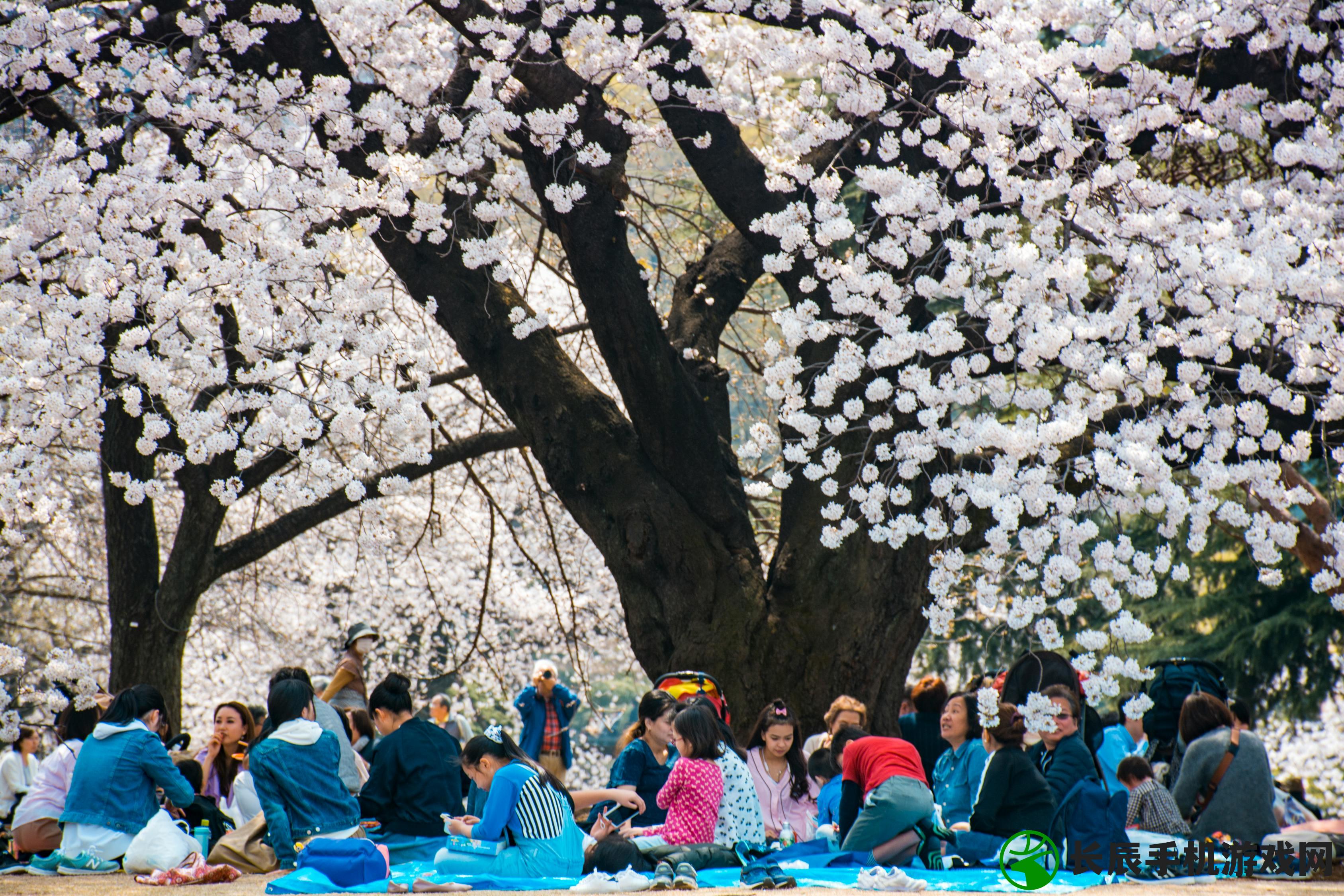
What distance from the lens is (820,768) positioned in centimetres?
628

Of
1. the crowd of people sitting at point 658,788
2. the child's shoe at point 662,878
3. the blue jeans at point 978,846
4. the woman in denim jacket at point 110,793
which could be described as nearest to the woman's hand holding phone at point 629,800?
the crowd of people sitting at point 658,788

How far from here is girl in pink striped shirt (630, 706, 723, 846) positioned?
5336 mm

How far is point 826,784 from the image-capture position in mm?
6367

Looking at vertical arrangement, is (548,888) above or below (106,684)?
below

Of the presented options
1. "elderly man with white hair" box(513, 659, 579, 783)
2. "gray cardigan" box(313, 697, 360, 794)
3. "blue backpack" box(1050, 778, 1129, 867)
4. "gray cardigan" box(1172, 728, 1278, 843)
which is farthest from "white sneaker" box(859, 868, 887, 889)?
"gray cardigan" box(313, 697, 360, 794)

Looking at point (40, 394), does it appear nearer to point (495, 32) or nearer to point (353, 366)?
point (353, 366)

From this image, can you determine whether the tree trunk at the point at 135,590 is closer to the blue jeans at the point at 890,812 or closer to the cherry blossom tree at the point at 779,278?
the cherry blossom tree at the point at 779,278

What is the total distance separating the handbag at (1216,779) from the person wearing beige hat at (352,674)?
4.93 m

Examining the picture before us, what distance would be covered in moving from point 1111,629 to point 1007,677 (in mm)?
1247

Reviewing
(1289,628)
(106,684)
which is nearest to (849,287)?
(1289,628)

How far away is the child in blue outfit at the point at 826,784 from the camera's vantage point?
20.4 ft

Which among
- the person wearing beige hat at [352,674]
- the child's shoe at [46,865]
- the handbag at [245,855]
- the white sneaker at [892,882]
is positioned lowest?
the child's shoe at [46,865]

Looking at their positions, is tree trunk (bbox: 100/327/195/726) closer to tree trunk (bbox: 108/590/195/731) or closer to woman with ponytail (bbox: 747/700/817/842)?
tree trunk (bbox: 108/590/195/731)

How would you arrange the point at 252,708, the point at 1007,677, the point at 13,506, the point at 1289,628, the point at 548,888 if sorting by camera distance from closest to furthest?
the point at 548,888 → the point at 13,506 → the point at 1007,677 → the point at 252,708 → the point at 1289,628
